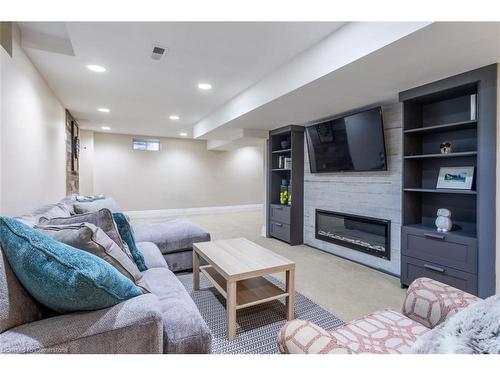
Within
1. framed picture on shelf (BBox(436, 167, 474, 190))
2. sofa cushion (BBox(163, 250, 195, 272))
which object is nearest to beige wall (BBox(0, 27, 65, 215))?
sofa cushion (BBox(163, 250, 195, 272))

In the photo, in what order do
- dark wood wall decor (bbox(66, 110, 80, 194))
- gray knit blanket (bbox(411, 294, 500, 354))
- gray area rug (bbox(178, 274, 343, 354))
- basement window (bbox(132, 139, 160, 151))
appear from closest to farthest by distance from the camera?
gray knit blanket (bbox(411, 294, 500, 354))
gray area rug (bbox(178, 274, 343, 354))
dark wood wall decor (bbox(66, 110, 80, 194))
basement window (bbox(132, 139, 160, 151))

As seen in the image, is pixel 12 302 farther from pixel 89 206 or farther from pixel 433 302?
pixel 89 206

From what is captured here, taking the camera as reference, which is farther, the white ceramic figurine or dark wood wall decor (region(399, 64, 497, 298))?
the white ceramic figurine

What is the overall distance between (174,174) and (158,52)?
17.7 ft

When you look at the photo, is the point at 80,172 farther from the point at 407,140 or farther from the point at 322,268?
the point at 407,140

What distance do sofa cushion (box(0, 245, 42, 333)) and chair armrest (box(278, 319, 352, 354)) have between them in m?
0.94

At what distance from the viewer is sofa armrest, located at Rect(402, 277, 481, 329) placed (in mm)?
1181

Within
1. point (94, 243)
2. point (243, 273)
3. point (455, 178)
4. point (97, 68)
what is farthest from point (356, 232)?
point (97, 68)

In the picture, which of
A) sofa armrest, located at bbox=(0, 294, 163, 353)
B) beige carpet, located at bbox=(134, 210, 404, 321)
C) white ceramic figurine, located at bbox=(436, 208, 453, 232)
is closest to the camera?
sofa armrest, located at bbox=(0, 294, 163, 353)

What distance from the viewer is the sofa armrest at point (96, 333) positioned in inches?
32.9

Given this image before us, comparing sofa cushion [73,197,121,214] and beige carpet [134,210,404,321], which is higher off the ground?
sofa cushion [73,197,121,214]

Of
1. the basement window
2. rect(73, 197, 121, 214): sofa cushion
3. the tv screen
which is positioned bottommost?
rect(73, 197, 121, 214): sofa cushion

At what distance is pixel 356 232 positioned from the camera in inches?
137

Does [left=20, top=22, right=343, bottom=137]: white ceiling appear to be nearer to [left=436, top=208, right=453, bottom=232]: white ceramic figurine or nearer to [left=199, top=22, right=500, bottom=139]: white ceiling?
[left=199, top=22, right=500, bottom=139]: white ceiling
